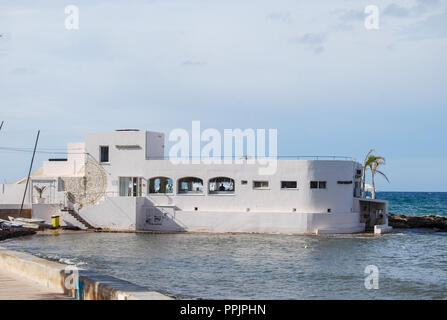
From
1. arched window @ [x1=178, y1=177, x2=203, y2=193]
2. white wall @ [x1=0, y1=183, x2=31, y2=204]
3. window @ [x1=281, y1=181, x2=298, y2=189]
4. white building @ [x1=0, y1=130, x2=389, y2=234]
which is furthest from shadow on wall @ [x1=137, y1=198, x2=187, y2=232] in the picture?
white wall @ [x1=0, y1=183, x2=31, y2=204]

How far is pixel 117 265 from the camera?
2616 cm

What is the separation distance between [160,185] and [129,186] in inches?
89.0

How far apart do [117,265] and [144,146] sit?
62.9 ft

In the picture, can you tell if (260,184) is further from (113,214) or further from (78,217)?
(78,217)

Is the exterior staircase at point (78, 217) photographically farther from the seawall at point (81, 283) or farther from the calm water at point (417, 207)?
the calm water at point (417, 207)

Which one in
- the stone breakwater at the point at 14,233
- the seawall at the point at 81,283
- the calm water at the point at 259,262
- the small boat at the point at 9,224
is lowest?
the calm water at the point at 259,262

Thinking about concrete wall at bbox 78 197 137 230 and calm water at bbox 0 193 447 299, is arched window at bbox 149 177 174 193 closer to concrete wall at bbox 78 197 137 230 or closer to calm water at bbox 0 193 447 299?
concrete wall at bbox 78 197 137 230

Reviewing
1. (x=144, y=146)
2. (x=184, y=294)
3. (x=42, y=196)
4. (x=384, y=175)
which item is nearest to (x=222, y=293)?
(x=184, y=294)

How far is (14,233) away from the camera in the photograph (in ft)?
130

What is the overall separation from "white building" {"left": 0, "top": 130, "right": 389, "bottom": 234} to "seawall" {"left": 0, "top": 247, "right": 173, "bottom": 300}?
28.5 metres

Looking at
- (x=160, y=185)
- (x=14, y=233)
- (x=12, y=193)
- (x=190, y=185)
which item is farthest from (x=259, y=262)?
(x=12, y=193)

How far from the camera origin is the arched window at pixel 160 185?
Result: 44938 millimetres

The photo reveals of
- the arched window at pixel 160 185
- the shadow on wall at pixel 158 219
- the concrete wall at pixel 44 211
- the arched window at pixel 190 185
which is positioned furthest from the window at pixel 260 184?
the concrete wall at pixel 44 211

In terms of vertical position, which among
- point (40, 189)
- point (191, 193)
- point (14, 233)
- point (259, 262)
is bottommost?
point (259, 262)
